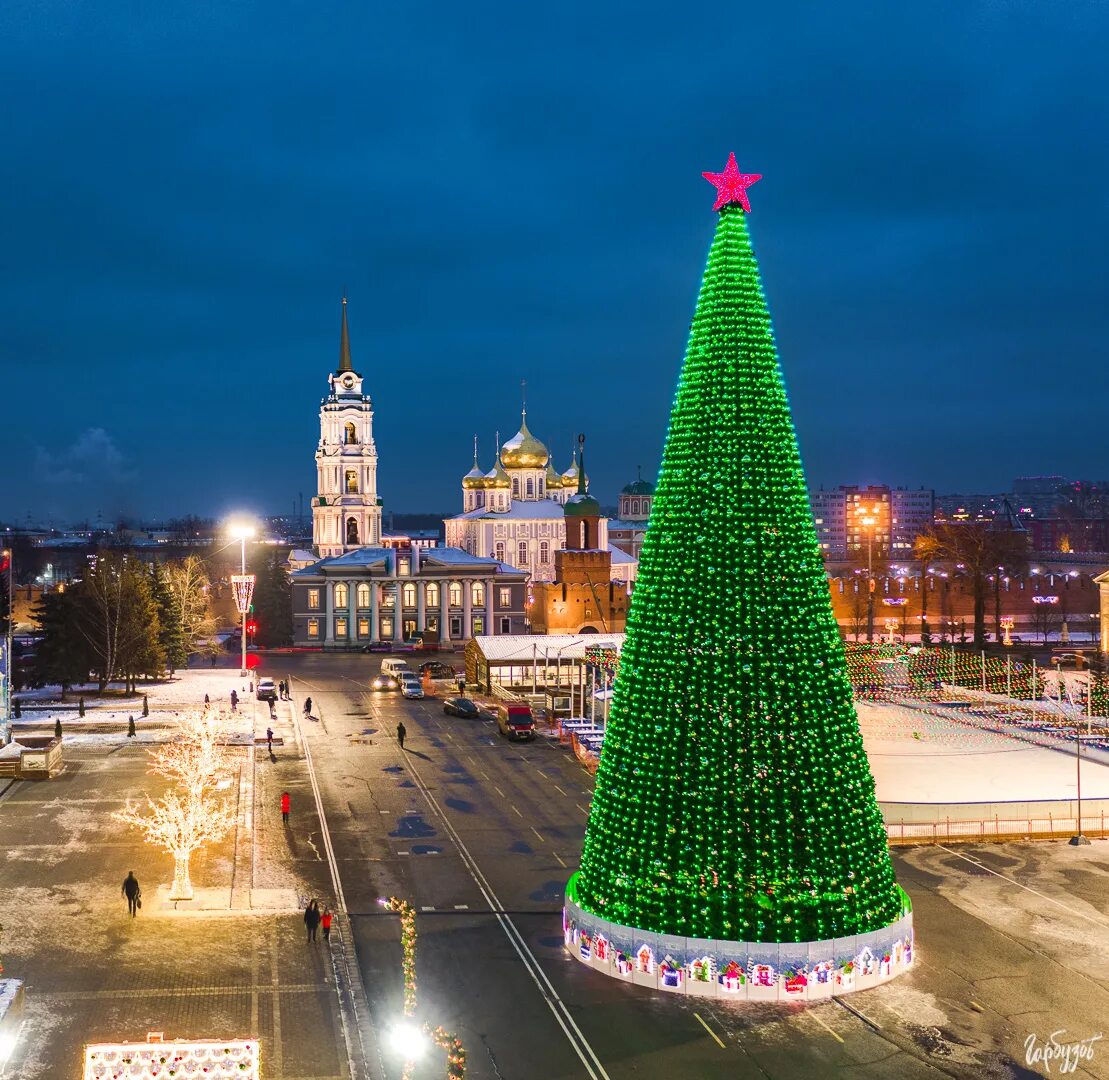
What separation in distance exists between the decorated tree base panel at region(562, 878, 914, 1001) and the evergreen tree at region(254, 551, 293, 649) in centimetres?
6754

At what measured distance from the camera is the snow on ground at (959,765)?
31000 millimetres

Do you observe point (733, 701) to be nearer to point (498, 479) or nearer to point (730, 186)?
point (730, 186)

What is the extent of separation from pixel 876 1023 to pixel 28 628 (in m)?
80.9

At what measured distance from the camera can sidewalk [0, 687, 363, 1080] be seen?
17125 mm

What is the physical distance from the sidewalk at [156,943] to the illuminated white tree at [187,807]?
43cm

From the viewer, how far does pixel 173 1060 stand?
14.3 m

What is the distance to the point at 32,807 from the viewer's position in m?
31.5

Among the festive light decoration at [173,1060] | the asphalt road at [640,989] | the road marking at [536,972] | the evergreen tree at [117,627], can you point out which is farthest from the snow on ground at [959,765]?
the evergreen tree at [117,627]

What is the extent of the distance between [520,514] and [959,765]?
6413cm

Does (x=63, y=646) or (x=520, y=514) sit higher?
(x=520, y=514)

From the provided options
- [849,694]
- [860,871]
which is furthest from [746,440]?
[860,871]

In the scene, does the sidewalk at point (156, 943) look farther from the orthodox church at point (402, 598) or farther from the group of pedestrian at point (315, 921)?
the orthodox church at point (402, 598)

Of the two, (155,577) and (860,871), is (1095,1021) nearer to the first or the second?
(860,871)

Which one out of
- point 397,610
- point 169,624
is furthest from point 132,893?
point 397,610
